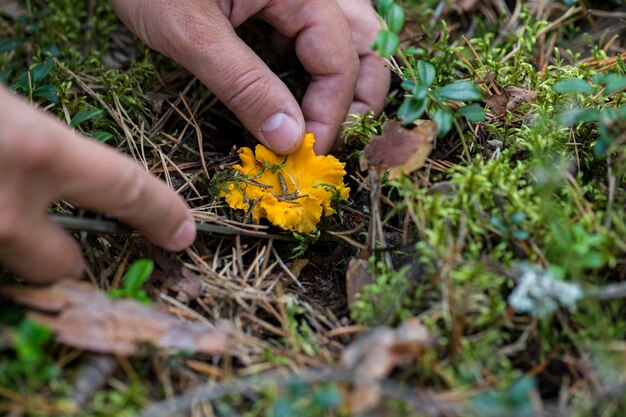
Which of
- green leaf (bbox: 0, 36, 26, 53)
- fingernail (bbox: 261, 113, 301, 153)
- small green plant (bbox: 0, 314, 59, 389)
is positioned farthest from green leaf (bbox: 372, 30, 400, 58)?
green leaf (bbox: 0, 36, 26, 53)

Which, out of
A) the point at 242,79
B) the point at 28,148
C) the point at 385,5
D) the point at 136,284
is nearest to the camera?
the point at 28,148

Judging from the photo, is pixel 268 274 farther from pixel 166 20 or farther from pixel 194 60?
pixel 166 20

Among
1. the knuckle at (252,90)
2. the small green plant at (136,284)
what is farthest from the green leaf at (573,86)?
the small green plant at (136,284)

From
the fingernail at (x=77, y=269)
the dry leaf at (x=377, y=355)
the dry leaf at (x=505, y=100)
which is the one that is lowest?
the dry leaf at (x=377, y=355)

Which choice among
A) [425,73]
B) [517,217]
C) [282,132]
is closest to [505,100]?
[425,73]

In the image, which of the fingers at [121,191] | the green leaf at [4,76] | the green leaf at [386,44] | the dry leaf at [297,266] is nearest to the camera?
the fingers at [121,191]

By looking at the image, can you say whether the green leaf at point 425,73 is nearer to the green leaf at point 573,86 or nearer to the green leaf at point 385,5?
the green leaf at point 385,5

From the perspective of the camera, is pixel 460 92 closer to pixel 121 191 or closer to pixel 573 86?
pixel 573 86
